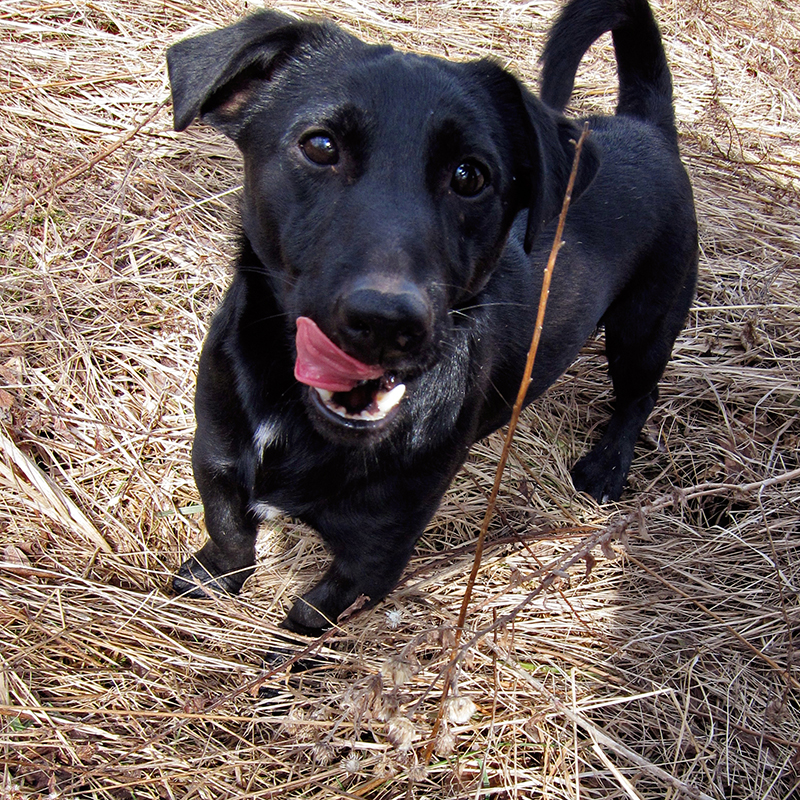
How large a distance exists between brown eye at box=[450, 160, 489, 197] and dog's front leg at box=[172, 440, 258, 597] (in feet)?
3.39

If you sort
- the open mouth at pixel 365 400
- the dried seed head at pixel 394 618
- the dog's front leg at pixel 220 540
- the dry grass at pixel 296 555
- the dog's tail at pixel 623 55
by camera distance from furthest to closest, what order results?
the dog's tail at pixel 623 55
the dried seed head at pixel 394 618
the dog's front leg at pixel 220 540
the dry grass at pixel 296 555
the open mouth at pixel 365 400

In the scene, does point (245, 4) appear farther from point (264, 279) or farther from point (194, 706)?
point (194, 706)

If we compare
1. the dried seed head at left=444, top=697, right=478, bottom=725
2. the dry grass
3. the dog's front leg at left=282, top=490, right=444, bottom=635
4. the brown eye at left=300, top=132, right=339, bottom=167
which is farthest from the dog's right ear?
the dried seed head at left=444, top=697, right=478, bottom=725

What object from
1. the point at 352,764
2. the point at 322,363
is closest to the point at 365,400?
the point at 322,363

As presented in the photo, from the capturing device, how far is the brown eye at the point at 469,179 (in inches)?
74.2

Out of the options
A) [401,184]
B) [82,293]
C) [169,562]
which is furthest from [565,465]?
[82,293]

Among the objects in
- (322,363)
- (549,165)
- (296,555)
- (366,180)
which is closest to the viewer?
(322,363)

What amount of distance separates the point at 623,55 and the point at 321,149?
194cm

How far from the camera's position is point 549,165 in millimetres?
1962

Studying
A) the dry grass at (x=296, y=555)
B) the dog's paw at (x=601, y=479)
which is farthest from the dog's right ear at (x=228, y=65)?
the dog's paw at (x=601, y=479)

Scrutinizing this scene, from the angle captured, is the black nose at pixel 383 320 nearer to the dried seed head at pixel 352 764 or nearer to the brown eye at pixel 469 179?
the brown eye at pixel 469 179

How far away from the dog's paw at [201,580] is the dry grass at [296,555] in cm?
8

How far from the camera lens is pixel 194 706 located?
2066mm

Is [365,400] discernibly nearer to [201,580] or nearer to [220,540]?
[220,540]
